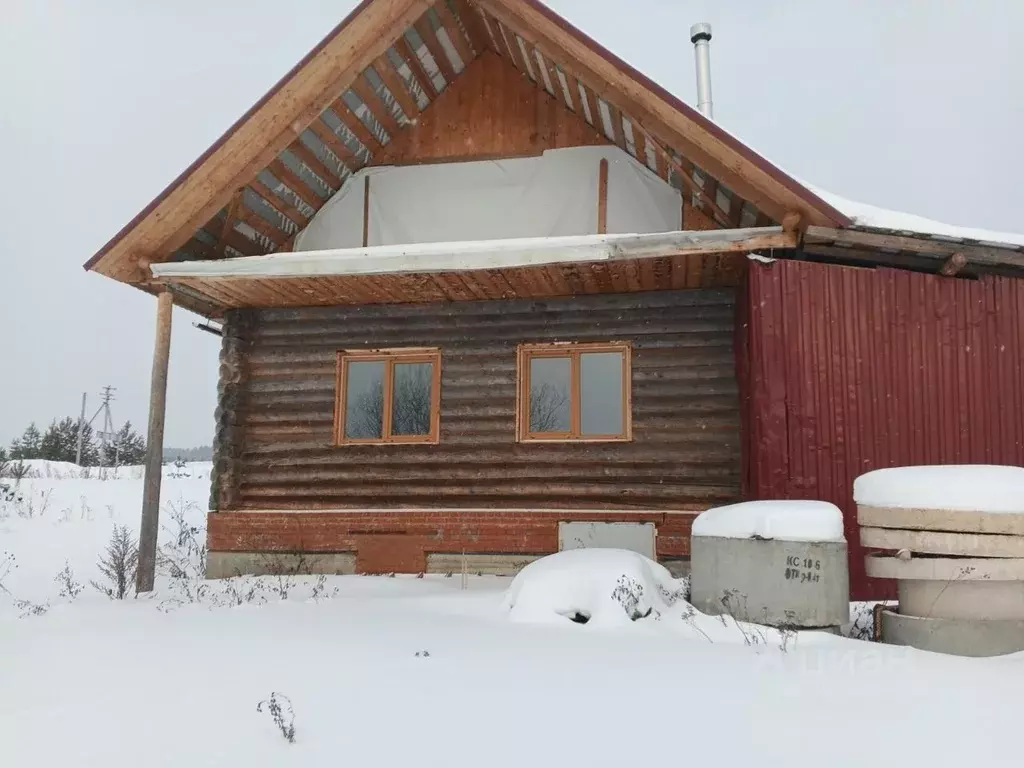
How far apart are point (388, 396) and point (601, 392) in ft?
9.46

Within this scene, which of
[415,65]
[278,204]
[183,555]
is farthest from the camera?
[183,555]

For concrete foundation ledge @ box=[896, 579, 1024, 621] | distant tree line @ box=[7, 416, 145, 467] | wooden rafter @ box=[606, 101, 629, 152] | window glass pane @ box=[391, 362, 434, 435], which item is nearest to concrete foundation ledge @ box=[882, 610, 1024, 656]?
concrete foundation ledge @ box=[896, 579, 1024, 621]

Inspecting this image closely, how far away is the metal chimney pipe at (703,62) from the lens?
1254 centimetres

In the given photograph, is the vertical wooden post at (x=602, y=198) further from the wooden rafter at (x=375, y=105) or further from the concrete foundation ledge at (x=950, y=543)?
the concrete foundation ledge at (x=950, y=543)

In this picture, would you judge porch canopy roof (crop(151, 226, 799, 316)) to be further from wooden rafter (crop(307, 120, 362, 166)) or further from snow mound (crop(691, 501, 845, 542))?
snow mound (crop(691, 501, 845, 542))

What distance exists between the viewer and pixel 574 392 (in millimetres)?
10000

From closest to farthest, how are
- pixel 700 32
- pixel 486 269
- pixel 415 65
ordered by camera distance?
pixel 486 269
pixel 415 65
pixel 700 32

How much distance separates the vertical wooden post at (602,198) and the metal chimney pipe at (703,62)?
3.92 meters

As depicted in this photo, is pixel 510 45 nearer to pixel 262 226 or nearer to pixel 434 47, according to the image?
pixel 434 47

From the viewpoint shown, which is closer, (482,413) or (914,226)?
(914,226)

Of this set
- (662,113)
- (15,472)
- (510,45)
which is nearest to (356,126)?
(510,45)

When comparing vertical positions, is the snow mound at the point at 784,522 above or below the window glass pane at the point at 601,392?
below

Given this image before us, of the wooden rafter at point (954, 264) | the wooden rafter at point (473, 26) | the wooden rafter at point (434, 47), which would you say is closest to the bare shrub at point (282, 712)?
the wooden rafter at point (954, 264)

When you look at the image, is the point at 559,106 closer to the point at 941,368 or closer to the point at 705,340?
the point at 705,340
